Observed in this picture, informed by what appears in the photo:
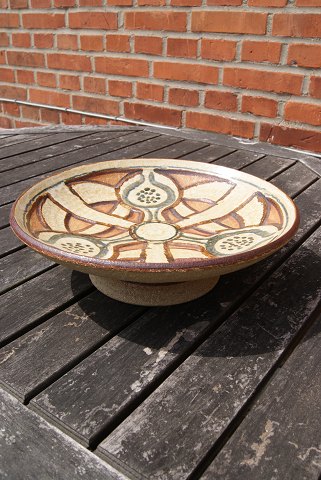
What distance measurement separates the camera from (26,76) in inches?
107

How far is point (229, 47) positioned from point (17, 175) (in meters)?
1.01

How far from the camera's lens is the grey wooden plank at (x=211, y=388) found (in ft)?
1.65

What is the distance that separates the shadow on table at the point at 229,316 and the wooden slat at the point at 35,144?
83 centimetres

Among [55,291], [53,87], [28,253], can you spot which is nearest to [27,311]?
[55,291]

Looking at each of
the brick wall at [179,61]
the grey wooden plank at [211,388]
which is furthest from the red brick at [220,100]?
the grey wooden plank at [211,388]

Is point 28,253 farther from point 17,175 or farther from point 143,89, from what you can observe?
point 143,89

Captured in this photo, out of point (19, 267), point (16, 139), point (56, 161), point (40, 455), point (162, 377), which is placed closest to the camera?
point (40, 455)

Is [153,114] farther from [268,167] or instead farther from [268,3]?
[268,167]

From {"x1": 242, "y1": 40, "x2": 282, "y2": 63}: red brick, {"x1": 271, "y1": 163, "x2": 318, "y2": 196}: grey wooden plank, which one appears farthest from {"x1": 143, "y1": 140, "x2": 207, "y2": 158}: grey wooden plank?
{"x1": 242, "y1": 40, "x2": 282, "y2": 63}: red brick

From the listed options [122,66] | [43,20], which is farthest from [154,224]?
[43,20]

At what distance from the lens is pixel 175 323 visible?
712 millimetres

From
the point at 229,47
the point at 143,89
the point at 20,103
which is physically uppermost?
the point at 229,47

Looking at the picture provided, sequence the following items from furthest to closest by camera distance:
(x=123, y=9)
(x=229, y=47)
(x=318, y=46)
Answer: (x=123, y=9) < (x=229, y=47) < (x=318, y=46)

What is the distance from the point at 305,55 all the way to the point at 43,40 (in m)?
1.42
